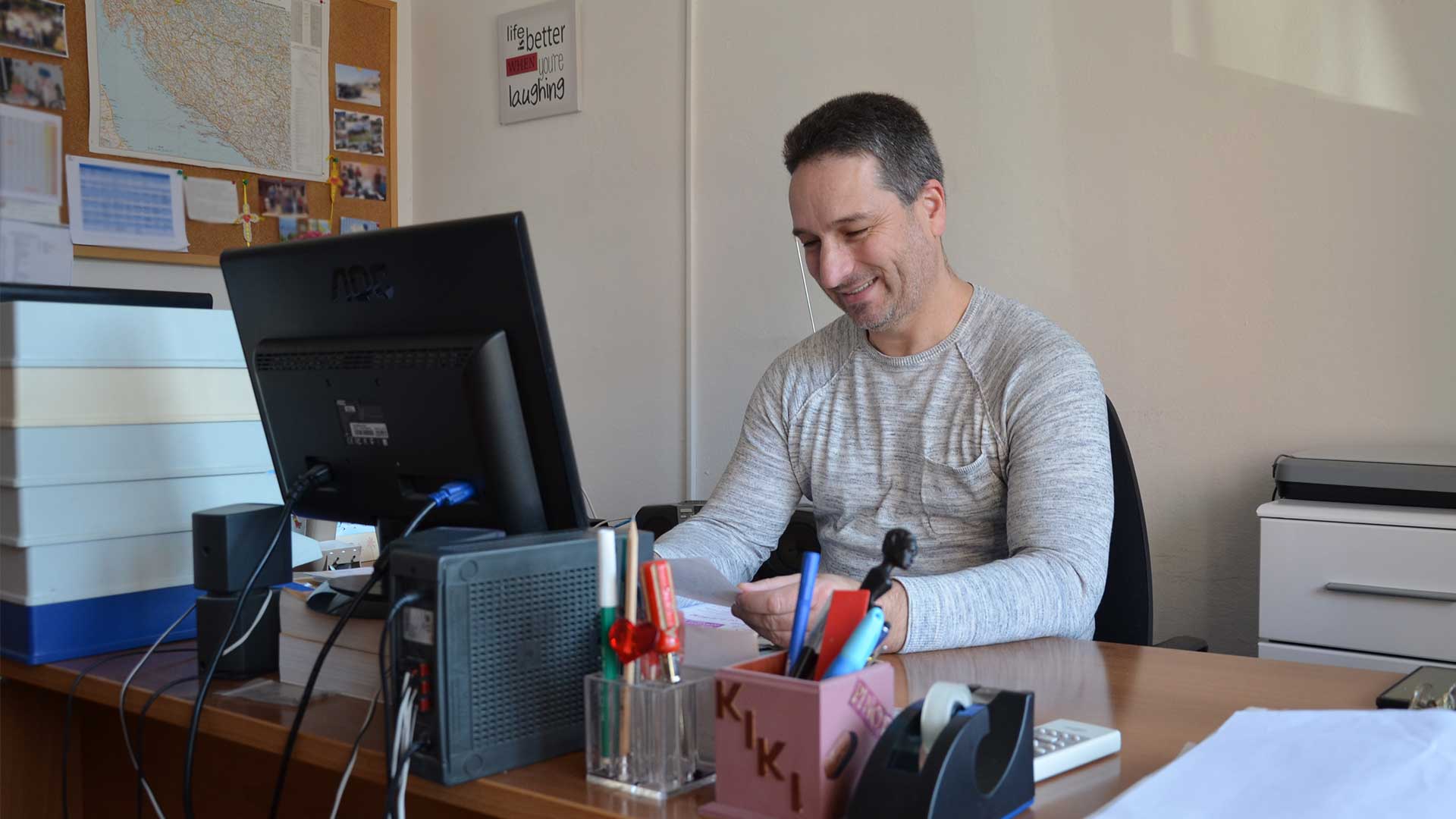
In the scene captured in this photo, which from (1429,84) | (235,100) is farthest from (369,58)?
(1429,84)

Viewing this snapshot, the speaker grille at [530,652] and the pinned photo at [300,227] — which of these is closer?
the speaker grille at [530,652]

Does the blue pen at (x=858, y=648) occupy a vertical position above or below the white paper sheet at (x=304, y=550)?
above

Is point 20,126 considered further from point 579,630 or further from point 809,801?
point 809,801

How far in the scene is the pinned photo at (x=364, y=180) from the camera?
327 centimetres

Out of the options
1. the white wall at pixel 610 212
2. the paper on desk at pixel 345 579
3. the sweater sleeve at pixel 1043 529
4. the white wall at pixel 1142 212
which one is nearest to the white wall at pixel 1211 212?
the white wall at pixel 1142 212

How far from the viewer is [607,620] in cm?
83

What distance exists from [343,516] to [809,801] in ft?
2.24

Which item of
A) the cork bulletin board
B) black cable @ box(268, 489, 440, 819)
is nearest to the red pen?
black cable @ box(268, 489, 440, 819)

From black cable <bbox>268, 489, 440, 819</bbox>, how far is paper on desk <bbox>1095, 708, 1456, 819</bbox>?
0.58m

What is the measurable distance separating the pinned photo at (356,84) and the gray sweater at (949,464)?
6.48ft

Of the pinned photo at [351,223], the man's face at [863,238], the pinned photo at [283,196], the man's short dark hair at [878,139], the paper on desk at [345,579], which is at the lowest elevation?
the paper on desk at [345,579]

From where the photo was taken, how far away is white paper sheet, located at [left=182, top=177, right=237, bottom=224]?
2906 mm

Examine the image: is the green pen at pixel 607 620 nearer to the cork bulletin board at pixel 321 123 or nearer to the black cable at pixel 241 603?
the black cable at pixel 241 603

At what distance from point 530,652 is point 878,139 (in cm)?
103
